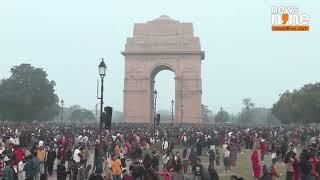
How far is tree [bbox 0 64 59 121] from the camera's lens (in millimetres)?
78125

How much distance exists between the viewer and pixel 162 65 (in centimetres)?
7338

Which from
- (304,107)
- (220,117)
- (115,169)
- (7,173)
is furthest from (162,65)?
(7,173)

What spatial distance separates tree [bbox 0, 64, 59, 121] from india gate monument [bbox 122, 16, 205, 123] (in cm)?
1287

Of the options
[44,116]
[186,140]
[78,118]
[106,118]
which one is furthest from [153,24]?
[78,118]

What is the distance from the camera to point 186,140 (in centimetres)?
3538

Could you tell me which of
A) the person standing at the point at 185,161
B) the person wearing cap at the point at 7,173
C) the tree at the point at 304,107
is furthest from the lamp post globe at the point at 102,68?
the tree at the point at 304,107

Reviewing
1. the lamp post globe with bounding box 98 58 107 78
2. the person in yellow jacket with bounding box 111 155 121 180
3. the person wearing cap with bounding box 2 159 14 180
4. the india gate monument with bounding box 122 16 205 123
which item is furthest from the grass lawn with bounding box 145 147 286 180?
the india gate monument with bounding box 122 16 205 123

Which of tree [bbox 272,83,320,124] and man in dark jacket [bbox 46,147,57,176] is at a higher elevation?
tree [bbox 272,83,320,124]

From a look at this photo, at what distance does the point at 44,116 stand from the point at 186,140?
52904mm

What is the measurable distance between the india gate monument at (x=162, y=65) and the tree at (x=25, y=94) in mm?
12874

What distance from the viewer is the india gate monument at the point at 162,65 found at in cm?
7256

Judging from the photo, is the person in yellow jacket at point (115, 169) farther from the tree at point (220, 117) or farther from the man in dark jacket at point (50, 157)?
the tree at point (220, 117)

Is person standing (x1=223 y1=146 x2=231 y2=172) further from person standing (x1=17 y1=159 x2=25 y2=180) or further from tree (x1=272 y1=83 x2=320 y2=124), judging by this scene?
tree (x1=272 y1=83 x2=320 y2=124)

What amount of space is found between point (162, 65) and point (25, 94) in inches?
719
